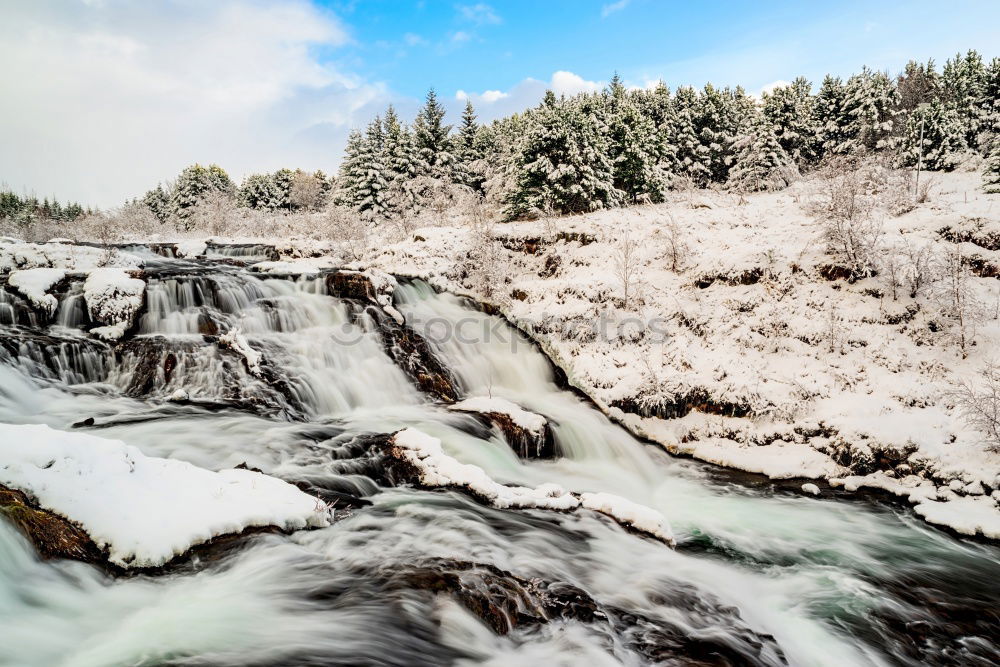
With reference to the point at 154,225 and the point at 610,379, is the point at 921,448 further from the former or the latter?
the point at 154,225

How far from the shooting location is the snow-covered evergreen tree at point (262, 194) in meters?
58.3

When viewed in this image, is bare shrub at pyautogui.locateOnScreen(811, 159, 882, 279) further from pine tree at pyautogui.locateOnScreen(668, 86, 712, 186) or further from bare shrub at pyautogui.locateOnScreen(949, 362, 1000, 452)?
pine tree at pyautogui.locateOnScreen(668, 86, 712, 186)

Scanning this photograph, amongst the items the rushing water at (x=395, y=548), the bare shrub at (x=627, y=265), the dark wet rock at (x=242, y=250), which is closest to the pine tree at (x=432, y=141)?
the dark wet rock at (x=242, y=250)

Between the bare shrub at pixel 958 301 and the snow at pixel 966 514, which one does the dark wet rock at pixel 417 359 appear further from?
the bare shrub at pixel 958 301

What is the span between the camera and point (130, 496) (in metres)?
4.51

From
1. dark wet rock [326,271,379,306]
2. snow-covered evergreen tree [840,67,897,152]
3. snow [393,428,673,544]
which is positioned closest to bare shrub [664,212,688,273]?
dark wet rock [326,271,379,306]

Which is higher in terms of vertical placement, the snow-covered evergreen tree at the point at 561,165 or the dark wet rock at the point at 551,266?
the snow-covered evergreen tree at the point at 561,165

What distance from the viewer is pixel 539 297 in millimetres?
17953

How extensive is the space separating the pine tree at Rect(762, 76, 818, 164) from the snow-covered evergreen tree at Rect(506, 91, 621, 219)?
25.2m

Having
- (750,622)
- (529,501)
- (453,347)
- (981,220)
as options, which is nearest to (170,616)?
(529,501)

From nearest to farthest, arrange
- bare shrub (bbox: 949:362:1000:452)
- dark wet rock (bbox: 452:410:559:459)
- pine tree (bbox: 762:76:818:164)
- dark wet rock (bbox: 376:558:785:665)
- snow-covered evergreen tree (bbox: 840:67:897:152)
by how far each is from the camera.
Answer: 1. dark wet rock (bbox: 376:558:785:665)
2. bare shrub (bbox: 949:362:1000:452)
3. dark wet rock (bbox: 452:410:559:459)
4. snow-covered evergreen tree (bbox: 840:67:897:152)
5. pine tree (bbox: 762:76:818:164)

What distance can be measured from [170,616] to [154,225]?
43707mm

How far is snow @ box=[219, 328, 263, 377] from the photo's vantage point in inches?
403

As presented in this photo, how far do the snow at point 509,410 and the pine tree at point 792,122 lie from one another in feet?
138
